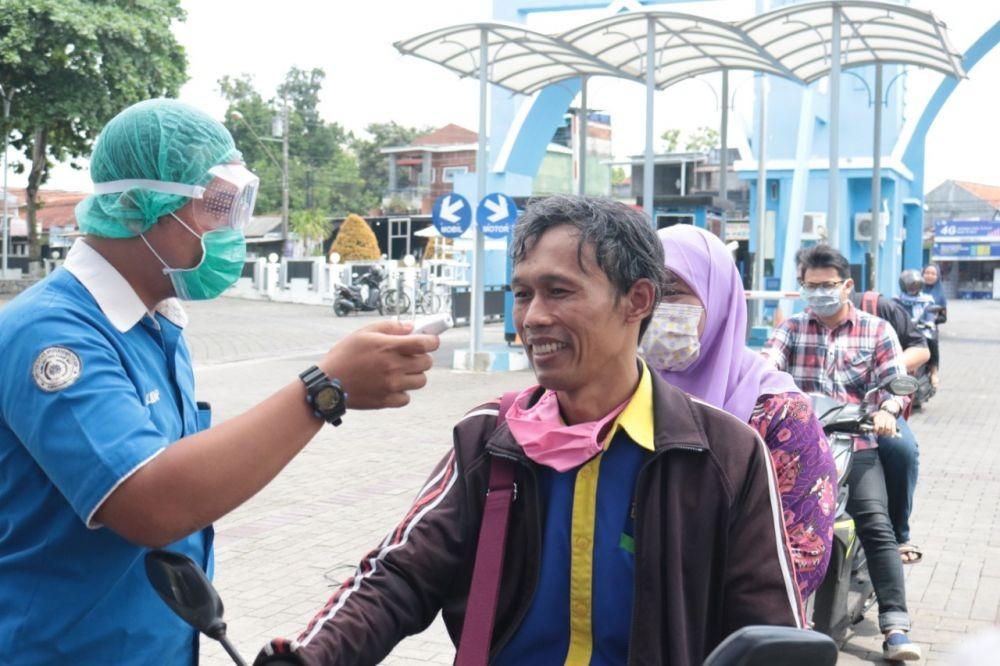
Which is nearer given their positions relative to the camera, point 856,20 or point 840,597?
point 840,597

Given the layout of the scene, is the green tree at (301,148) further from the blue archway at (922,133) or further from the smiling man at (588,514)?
the smiling man at (588,514)

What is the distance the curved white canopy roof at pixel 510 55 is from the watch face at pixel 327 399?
45.5ft

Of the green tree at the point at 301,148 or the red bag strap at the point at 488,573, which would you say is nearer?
the red bag strap at the point at 488,573

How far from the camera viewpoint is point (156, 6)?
2717 cm

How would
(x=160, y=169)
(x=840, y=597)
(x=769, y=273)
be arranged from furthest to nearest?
(x=769, y=273), (x=840, y=597), (x=160, y=169)

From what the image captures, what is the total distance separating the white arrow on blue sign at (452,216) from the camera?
15.6 metres

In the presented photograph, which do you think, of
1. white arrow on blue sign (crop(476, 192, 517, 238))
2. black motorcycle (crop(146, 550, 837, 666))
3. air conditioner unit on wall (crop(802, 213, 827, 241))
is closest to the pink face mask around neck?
black motorcycle (crop(146, 550, 837, 666))

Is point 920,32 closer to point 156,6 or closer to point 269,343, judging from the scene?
point 269,343

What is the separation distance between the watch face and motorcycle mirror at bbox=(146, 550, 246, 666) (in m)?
0.34

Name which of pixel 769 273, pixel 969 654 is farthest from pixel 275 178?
pixel 969 654

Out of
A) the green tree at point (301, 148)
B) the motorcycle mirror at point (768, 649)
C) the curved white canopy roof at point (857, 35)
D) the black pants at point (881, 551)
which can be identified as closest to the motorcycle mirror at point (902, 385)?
the black pants at point (881, 551)

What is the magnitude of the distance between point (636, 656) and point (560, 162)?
4556 centimetres

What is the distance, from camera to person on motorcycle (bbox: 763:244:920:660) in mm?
5141

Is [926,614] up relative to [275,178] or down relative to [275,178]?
down
